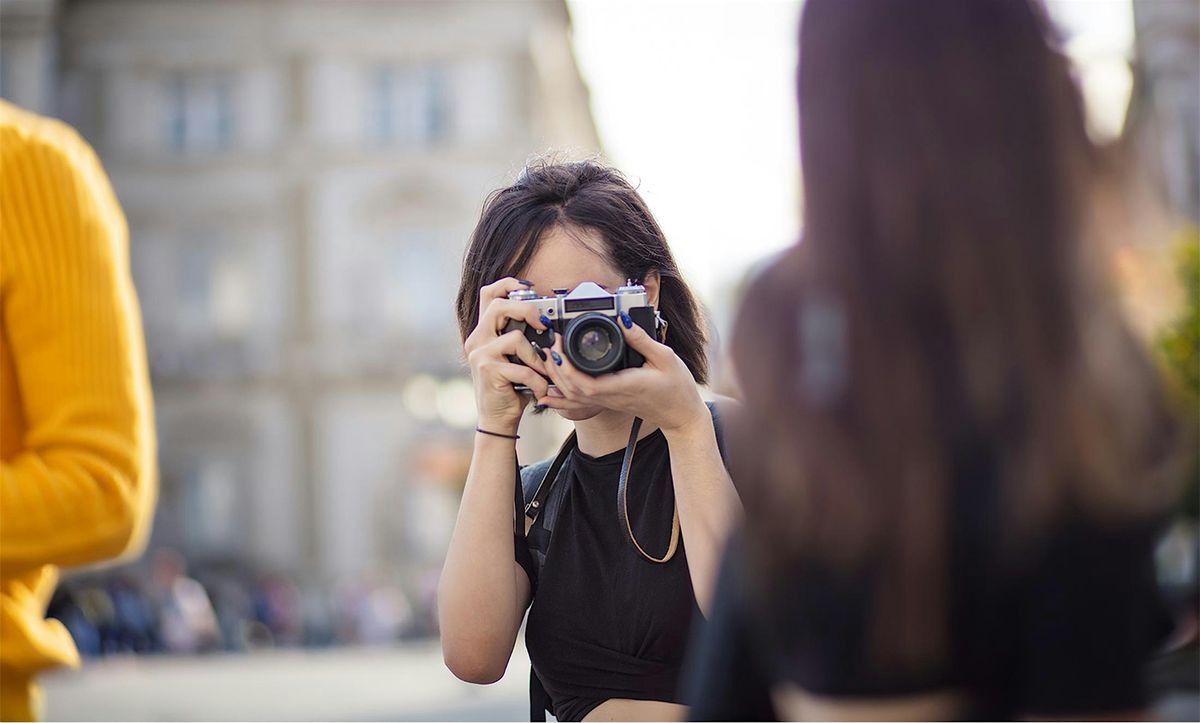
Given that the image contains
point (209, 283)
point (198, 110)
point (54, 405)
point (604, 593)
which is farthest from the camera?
point (209, 283)

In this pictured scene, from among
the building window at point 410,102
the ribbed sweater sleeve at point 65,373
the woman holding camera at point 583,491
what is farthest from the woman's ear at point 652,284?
the building window at point 410,102

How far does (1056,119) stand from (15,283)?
1518 mm

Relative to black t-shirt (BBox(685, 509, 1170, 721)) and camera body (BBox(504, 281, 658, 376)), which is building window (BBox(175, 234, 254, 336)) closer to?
camera body (BBox(504, 281, 658, 376))

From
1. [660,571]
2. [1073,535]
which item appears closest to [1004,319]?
[1073,535]

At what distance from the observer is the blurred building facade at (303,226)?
29.4 metres

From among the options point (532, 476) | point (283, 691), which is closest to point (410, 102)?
point (283, 691)

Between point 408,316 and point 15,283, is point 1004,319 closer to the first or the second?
point 15,283

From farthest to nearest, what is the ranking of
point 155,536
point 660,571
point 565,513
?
point 155,536, point 565,513, point 660,571

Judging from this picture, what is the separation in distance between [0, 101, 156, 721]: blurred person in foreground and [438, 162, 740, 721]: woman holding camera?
54 centimetres

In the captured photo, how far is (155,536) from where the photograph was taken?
1147 inches

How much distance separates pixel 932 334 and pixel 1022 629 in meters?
0.25

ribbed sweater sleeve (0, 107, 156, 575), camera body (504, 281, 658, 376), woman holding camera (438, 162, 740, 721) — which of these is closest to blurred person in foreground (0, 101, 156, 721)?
ribbed sweater sleeve (0, 107, 156, 575)

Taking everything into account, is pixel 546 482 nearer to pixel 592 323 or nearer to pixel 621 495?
pixel 621 495

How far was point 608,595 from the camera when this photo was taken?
2.15 meters
